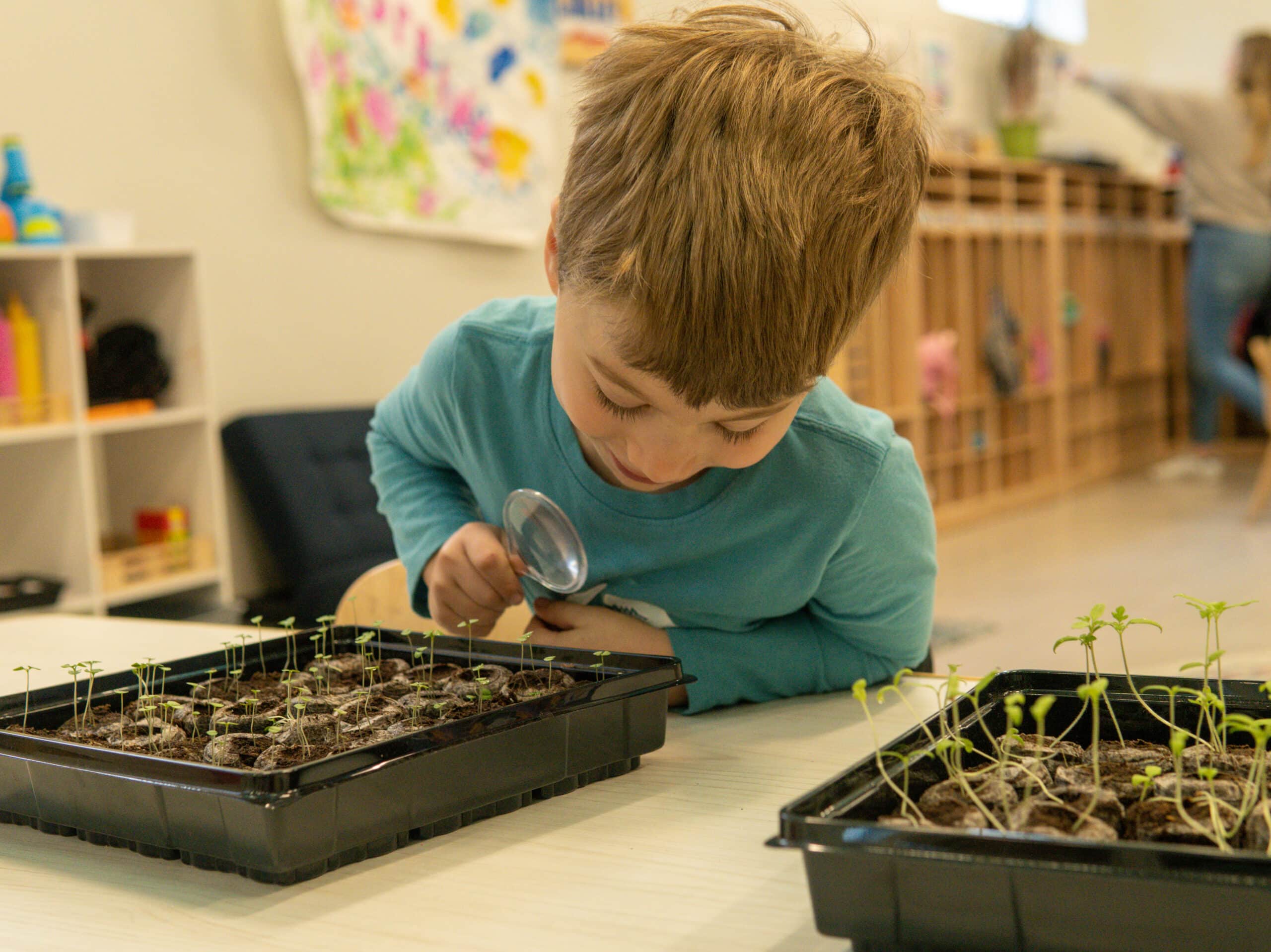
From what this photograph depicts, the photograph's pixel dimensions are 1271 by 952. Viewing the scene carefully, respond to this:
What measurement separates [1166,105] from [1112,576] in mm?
3334

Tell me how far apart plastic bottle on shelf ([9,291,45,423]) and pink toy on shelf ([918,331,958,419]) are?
3.76 metres

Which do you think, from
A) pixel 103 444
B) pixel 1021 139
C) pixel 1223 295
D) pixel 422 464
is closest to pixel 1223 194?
pixel 1223 295

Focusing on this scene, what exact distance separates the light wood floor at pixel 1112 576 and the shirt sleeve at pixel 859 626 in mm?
1686

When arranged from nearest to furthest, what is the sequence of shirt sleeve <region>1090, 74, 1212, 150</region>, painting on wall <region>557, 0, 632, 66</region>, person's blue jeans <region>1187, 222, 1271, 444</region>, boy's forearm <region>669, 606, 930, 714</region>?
boy's forearm <region>669, 606, 930, 714</region> < painting on wall <region>557, 0, 632, 66</region> < shirt sleeve <region>1090, 74, 1212, 150</region> < person's blue jeans <region>1187, 222, 1271, 444</region>

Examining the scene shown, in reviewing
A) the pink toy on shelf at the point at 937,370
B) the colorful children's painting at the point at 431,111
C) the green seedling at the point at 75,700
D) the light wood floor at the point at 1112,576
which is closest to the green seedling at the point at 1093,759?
the green seedling at the point at 75,700

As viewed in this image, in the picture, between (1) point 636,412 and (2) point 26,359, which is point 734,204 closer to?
(1) point 636,412

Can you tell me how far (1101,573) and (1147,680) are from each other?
161 inches

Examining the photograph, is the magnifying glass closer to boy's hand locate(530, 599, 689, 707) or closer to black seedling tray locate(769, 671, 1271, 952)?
boy's hand locate(530, 599, 689, 707)

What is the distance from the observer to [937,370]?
570 centimetres

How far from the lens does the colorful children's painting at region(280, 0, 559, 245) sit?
12.1 ft

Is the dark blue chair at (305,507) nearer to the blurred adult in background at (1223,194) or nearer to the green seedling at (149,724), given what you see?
the green seedling at (149,724)

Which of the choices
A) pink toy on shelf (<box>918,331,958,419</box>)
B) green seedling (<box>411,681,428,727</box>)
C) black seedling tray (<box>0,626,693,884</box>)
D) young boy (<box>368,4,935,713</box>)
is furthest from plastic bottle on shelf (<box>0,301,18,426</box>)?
pink toy on shelf (<box>918,331,958,419</box>)

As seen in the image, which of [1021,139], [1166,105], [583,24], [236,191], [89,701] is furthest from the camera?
[1166,105]

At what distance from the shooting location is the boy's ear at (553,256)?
36.8 inches
